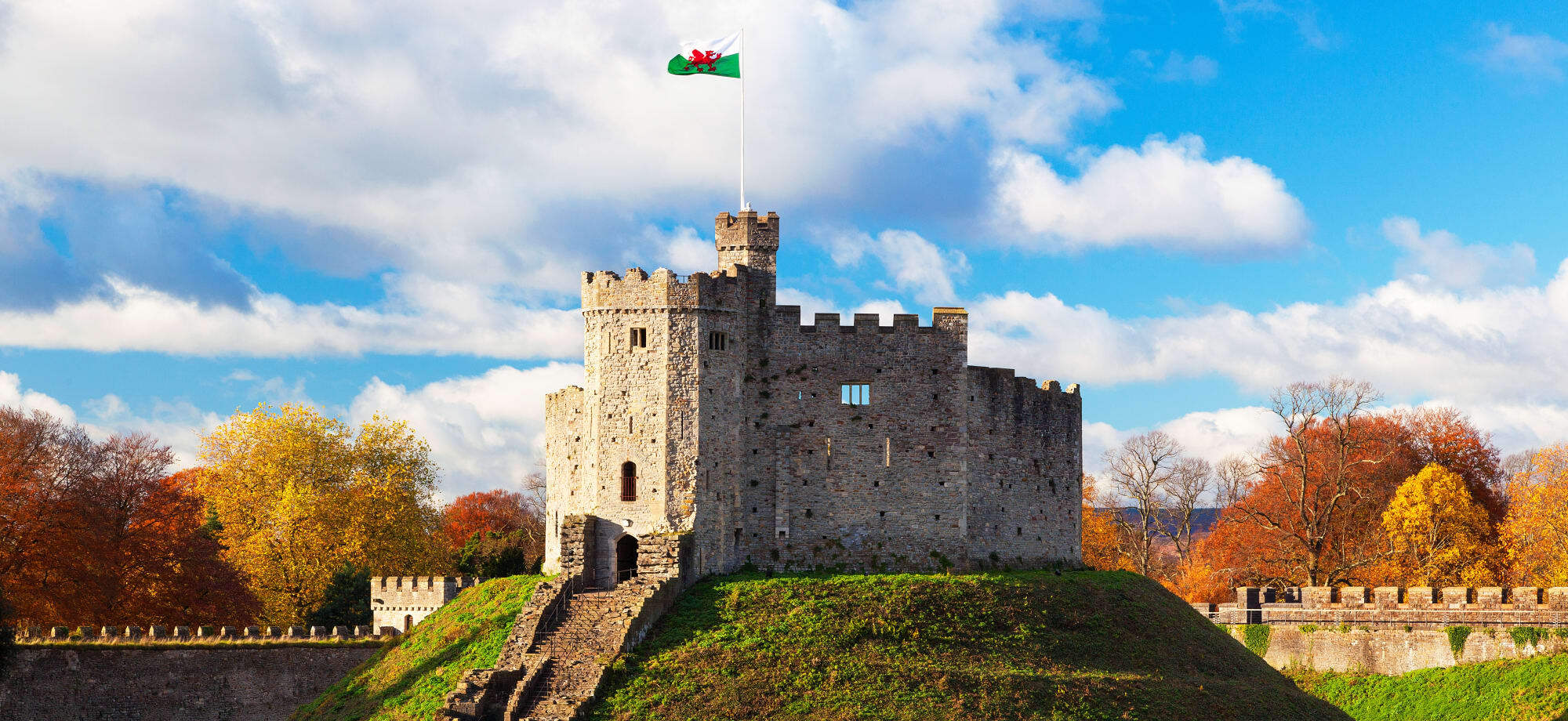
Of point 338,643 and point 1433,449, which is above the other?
point 1433,449

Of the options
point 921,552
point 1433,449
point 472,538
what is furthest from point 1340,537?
point 472,538

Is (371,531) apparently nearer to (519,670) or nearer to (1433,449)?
(519,670)

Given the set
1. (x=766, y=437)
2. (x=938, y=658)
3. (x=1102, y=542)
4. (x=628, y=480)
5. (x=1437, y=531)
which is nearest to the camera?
(x=938, y=658)

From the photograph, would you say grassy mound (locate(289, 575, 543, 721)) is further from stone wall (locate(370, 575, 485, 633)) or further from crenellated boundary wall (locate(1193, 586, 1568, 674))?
crenellated boundary wall (locate(1193, 586, 1568, 674))

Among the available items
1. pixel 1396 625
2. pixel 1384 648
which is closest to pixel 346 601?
pixel 1384 648

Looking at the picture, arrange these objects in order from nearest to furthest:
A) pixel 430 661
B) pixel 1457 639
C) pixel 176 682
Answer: pixel 430 661
pixel 176 682
pixel 1457 639

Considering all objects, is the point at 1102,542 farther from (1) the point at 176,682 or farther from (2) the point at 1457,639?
(1) the point at 176,682

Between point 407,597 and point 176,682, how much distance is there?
9702 millimetres

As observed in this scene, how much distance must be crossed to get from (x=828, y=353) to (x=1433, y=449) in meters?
43.9

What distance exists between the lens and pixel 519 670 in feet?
130

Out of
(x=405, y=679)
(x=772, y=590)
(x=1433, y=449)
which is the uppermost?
(x=1433, y=449)

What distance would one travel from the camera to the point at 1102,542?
8338 centimetres

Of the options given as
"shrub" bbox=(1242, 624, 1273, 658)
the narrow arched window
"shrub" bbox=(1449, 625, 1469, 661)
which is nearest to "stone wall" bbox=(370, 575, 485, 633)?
the narrow arched window

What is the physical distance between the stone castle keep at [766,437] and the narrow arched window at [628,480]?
0.05m
